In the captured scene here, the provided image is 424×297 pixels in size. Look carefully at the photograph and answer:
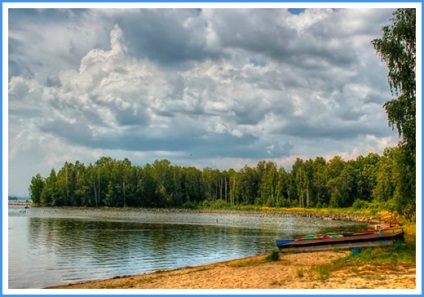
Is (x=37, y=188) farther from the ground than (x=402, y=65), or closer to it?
closer to it

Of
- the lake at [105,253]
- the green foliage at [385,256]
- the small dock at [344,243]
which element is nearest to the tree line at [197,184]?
the lake at [105,253]

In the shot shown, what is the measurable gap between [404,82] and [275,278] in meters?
12.5

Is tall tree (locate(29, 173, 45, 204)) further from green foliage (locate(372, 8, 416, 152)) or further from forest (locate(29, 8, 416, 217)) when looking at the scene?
green foliage (locate(372, 8, 416, 152))

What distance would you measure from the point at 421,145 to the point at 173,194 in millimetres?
131403

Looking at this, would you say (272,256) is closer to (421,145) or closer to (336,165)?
(421,145)

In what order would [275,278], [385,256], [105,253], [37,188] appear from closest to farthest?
[275,278], [385,256], [105,253], [37,188]

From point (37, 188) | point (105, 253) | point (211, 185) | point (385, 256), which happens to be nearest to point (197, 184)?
point (211, 185)

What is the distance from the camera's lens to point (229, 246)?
38.0 meters

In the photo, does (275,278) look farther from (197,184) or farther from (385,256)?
(197,184)

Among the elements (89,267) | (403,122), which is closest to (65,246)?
(89,267)

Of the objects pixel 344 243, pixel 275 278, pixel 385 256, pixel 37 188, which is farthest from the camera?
pixel 37 188

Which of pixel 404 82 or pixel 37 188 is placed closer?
pixel 404 82

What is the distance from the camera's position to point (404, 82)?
2258 centimetres

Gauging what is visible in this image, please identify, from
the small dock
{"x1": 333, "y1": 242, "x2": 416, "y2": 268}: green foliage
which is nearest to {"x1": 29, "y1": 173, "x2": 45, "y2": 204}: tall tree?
the small dock
